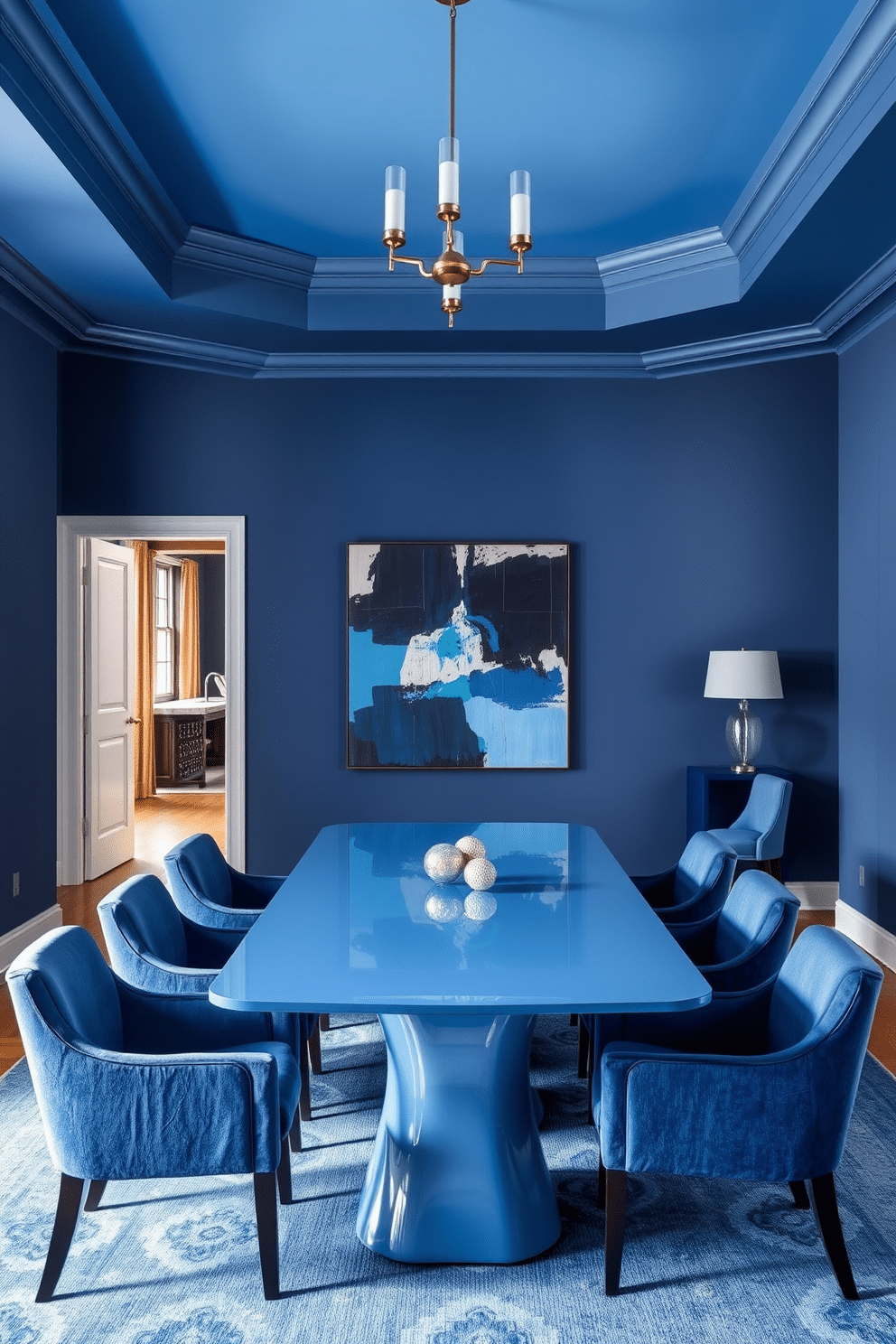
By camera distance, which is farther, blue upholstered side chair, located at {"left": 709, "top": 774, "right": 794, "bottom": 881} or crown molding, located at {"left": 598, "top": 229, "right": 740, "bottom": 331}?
blue upholstered side chair, located at {"left": 709, "top": 774, "right": 794, "bottom": 881}

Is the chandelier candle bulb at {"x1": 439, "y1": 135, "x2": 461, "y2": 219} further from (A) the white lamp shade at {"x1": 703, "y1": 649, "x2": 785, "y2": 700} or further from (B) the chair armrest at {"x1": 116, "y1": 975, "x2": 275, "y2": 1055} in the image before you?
(A) the white lamp shade at {"x1": 703, "y1": 649, "x2": 785, "y2": 700}

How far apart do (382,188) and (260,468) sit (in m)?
1.76

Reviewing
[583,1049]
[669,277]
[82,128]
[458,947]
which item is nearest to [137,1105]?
[458,947]

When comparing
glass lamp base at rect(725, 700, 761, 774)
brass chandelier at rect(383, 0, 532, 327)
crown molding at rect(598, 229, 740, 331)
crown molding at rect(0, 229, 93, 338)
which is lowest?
glass lamp base at rect(725, 700, 761, 774)

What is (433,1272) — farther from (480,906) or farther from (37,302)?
(37,302)

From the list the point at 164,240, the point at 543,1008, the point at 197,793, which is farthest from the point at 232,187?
the point at 197,793

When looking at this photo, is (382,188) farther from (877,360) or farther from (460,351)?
(877,360)

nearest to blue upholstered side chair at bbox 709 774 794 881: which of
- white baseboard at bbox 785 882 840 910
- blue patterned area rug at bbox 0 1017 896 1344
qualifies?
white baseboard at bbox 785 882 840 910

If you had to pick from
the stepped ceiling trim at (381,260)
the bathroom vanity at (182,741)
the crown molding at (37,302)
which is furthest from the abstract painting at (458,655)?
the bathroom vanity at (182,741)

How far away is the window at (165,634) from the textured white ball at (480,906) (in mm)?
9270

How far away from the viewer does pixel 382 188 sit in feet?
13.1

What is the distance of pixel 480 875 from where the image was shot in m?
2.61

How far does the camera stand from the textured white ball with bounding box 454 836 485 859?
2.75 meters

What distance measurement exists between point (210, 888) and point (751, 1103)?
185cm
